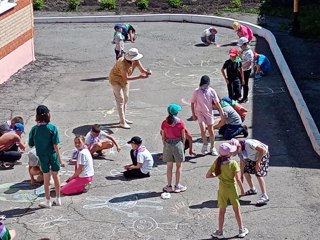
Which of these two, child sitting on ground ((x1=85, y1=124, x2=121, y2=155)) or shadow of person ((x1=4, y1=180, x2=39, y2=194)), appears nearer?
shadow of person ((x1=4, y1=180, x2=39, y2=194))

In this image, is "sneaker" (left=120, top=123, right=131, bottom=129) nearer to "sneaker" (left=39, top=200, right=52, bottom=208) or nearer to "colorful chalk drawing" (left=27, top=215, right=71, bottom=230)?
"sneaker" (left=39, top=200, right=52, bottom=208)

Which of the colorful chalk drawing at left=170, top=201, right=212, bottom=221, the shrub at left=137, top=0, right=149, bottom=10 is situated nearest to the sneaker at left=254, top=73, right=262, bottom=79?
the colorful chalk drawing at left=170, top=201, right=212, bottom=221

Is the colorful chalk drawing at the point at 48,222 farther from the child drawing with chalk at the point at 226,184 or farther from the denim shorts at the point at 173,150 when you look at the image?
the child drawing with chalk at the point at 226,184

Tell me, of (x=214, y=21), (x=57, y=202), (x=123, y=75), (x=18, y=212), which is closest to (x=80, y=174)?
(x=57, y=202)

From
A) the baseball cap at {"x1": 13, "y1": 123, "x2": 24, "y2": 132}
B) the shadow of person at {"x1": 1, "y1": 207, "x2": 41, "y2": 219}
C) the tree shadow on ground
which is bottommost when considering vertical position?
the shadow of person at {"x1": 1, "y1": 207, "x2": 41, "y2": 219}

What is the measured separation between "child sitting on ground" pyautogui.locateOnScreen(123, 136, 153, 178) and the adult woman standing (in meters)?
2.43

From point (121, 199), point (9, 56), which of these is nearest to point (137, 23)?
point (9, 56)

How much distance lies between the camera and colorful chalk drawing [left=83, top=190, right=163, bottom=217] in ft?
38.0

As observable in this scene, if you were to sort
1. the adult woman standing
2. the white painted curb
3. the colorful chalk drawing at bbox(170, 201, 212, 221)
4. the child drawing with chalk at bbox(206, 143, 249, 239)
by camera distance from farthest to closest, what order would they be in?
the white painted curb, the adult woman standing, the colorful chalk drawing at bbox(170, 201, 212, 221), the child drawing with chalk at bbox(206, 143, 249, 239)

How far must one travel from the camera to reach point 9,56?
795 inches

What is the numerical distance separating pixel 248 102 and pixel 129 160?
177 inches

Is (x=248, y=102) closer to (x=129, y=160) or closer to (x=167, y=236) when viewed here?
(x=129, y=160)

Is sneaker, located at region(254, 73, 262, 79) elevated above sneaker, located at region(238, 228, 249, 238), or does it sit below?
above

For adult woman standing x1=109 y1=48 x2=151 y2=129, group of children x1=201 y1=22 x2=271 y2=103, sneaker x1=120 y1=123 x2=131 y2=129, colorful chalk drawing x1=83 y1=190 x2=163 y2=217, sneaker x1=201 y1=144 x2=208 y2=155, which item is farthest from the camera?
group of children x1=201 y1=22 x2=271 y2=103
